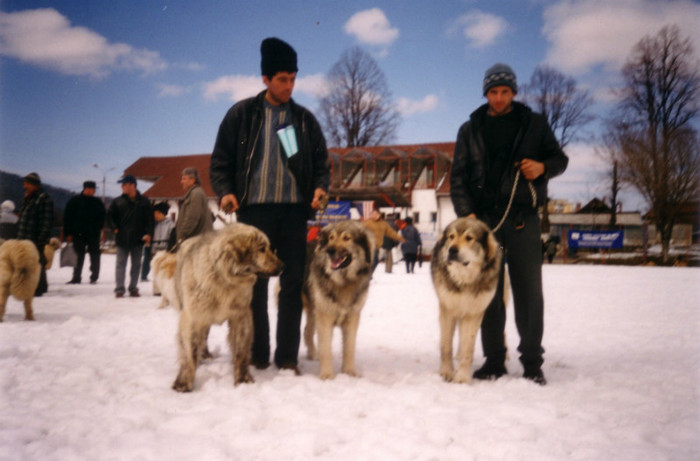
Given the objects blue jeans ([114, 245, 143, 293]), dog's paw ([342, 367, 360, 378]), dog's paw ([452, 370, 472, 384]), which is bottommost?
dog's paw ([342, 367, 360, 378])

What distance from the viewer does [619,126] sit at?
3.62 meters

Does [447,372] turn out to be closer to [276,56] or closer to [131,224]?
[276,56]

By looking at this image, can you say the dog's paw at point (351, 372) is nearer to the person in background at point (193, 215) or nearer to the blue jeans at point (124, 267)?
the person in background at point (193, 215)

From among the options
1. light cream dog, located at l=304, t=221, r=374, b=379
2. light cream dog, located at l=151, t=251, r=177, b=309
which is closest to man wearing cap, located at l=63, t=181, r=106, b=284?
light cream dog, located at l=151, t=251, r=177, b=309

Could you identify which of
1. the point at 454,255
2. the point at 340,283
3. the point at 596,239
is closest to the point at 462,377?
the point at 454,255

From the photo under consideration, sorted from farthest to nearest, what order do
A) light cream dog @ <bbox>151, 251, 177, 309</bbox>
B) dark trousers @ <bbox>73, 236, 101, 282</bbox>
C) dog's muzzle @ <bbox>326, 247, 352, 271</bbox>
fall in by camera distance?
1. dark trousers @ <bbox>73, 236, 101, 282</bbox>
2. light cream dog @ <bbox>151, 251, 177, 309</bbox>
3. dog's muzzle @ <bbox>326, 247, 352, 271</bbox>

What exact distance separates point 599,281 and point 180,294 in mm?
10719

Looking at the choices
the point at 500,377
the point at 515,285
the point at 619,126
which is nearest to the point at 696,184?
the point at 619,126

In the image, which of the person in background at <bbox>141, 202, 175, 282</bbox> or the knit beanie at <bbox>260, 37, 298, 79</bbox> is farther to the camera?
the person in background at <bbox>141, 202, 175, 282</bbox>

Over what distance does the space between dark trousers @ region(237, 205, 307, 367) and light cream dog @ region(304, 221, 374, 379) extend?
0.15 metres

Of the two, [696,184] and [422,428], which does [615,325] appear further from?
[422,428]

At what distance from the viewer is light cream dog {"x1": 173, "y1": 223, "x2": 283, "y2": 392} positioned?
280cm

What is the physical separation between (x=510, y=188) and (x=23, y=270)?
5.05m

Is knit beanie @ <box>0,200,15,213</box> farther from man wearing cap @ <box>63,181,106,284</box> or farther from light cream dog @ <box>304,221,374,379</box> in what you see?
light cream dog @ <box>304,221,374,379</box>
